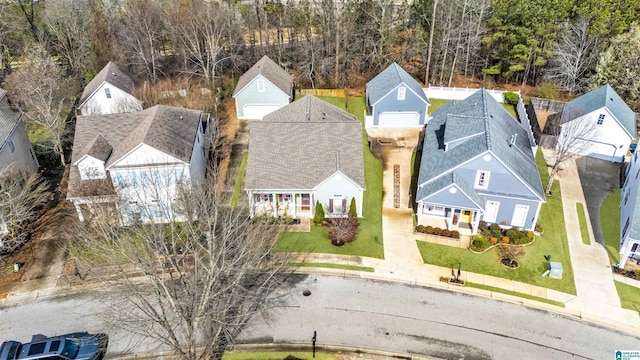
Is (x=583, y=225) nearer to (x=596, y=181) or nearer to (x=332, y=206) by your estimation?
(x=596, y=181)

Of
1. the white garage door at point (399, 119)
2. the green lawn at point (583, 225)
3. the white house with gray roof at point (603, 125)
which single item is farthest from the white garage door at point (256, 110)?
the green lawn at point (583, 225)

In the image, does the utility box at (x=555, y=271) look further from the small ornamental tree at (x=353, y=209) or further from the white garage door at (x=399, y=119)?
the white garage door at (x=399, y=119)

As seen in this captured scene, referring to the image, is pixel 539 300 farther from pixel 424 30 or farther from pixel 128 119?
pixel 424 30

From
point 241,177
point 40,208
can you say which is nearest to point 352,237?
point 241,177

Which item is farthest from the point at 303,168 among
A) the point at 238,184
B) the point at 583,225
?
the point at 583,225

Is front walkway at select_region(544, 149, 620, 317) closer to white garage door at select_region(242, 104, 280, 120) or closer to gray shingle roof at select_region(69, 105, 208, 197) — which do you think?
gray shingle roof at select_region(69, 105, 208, 197)
